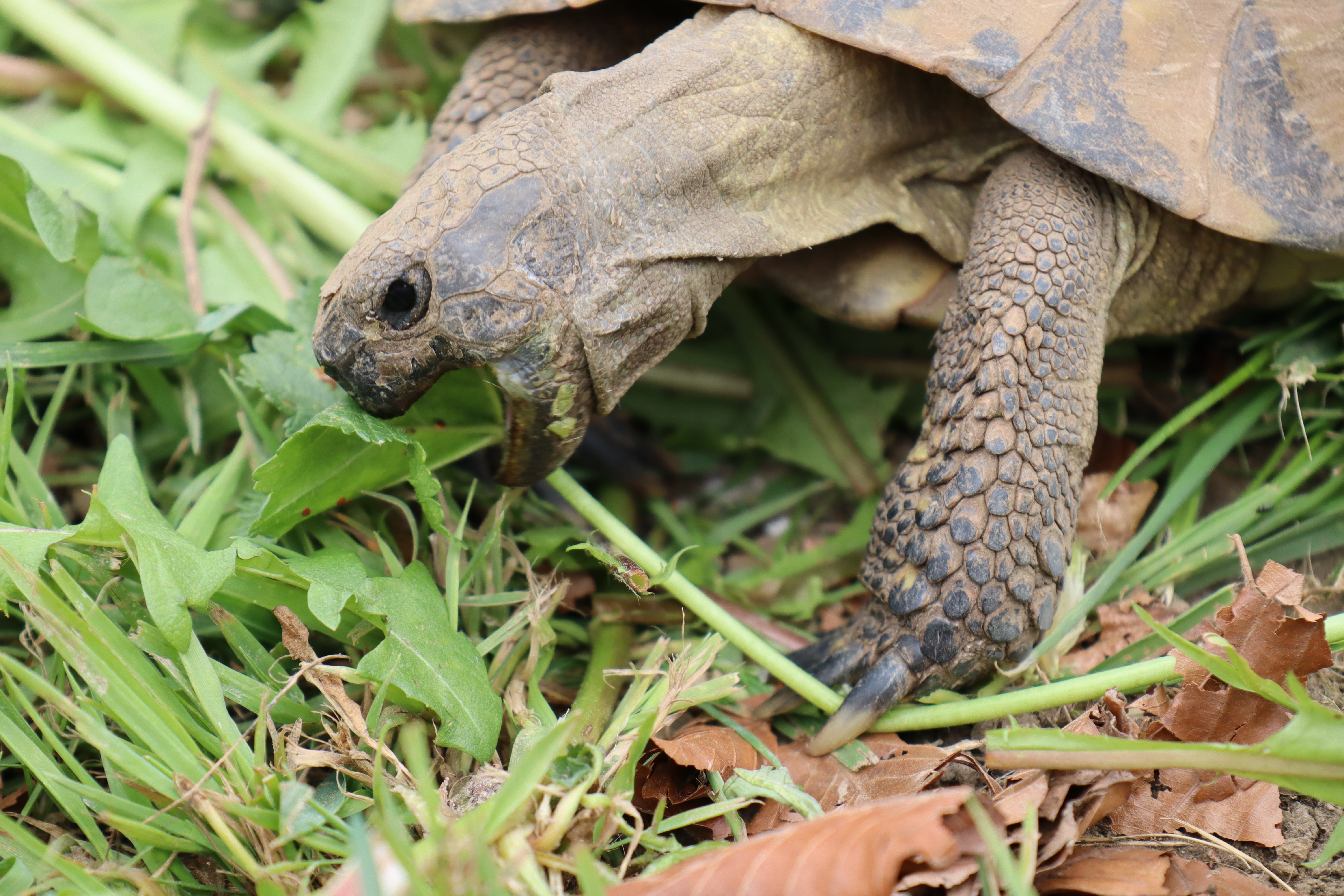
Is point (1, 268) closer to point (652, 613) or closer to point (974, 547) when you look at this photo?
point (652, 613)

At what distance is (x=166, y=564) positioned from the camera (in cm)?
153

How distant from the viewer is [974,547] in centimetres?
167

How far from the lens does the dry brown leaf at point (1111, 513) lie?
2094 mm

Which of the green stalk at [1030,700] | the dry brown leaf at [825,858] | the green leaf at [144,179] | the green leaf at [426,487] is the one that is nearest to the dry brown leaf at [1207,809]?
the green stalk at [1030,700]

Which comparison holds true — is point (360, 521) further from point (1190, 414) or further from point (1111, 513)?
point (1190, 414)

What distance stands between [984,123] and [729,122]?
0.67m

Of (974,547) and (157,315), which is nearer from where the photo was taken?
(974,547)

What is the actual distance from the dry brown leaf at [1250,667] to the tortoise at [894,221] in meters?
0.29

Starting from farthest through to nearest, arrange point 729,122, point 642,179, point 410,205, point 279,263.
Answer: point 279,263
point 729,122
point 642,179
point 410,205

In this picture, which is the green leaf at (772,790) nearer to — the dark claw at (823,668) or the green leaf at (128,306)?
the dark claw at (823,668)

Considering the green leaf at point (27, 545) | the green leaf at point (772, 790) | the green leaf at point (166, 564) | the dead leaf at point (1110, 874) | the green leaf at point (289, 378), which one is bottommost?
the dead leaf at point (1110, 874)

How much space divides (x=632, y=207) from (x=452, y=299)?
0.37 m

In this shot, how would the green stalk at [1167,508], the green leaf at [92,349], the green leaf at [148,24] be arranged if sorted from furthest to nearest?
the green leaf at [148,24] → the green leaf at [92,349] → the green stalk at [1167,508]

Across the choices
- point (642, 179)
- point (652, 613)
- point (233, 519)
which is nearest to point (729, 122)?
point (642, 179)
